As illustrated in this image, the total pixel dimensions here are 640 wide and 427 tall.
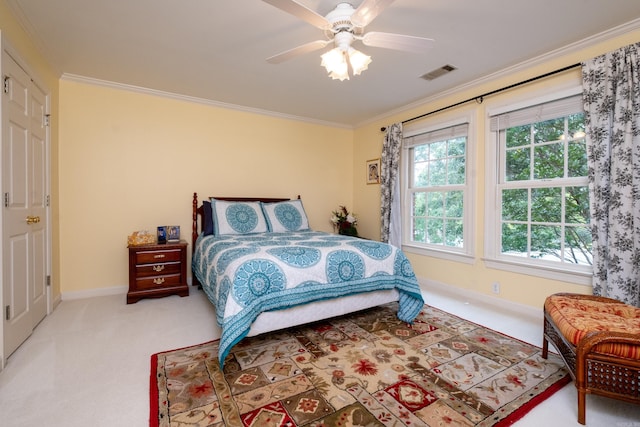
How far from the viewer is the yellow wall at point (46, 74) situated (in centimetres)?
201

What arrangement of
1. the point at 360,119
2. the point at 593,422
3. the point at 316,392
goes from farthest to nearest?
the point at 360,119, the point at 316,392, the point at 593,422

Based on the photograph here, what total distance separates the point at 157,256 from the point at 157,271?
17 cm

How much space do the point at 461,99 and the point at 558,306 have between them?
8.12ft

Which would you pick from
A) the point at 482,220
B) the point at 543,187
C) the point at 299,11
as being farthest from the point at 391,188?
the point at 299,11

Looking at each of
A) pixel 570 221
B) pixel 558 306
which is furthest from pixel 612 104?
pixel 558 306

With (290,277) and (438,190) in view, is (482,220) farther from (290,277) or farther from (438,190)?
(290,277)

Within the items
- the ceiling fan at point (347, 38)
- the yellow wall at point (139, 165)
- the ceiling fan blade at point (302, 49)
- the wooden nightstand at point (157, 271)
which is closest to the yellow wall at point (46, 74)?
the yellow wall at point (139, 165)

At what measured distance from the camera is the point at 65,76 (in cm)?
309

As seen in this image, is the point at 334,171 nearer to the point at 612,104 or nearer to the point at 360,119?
the point at 360,119

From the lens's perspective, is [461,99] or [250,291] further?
[461,99]

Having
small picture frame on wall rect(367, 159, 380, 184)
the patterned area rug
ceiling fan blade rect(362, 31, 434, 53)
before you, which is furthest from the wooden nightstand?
small picture frame on wall rect(367, 159, 380, 184)

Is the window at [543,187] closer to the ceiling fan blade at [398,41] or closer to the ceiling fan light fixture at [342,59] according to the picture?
the ceiling fan blade at [398,41]

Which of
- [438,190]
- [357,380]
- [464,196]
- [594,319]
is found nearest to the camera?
[594,319]

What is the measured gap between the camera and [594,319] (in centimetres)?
161
